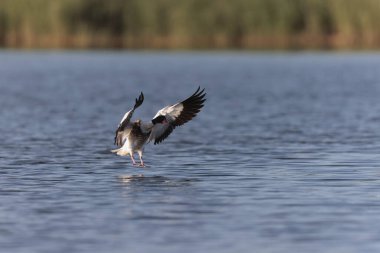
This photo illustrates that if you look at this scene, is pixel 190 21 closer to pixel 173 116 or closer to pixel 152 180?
pixel 173 116

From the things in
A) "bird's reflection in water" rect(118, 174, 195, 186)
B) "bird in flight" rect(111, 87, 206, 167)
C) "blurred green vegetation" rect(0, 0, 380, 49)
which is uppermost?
"blurred green vegetation" rect(0, 0, 380, 49)

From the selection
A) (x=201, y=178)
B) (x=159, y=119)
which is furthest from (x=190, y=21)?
(x=201, y=178)

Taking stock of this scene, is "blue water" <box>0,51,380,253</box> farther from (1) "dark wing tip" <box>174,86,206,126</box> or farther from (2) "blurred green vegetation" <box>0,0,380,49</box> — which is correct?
(2) "blurred green vegetation" <box>0,0,380,49</box>

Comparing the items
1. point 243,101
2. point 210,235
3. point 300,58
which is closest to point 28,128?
point 243,101

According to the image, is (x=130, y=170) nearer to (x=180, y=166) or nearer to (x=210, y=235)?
(x=180, y=166)

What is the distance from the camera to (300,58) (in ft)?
269

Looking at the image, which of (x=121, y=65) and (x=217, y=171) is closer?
(x=217, y=171)

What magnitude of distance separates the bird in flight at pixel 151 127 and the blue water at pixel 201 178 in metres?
0.46

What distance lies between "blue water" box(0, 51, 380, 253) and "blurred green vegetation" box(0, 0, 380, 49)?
4840cm

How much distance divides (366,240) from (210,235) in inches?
66.0

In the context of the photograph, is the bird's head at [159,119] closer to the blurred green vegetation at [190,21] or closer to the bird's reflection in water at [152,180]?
the bird's reflection in water at [152,180]

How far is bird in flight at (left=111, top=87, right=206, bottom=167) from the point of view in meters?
17.5

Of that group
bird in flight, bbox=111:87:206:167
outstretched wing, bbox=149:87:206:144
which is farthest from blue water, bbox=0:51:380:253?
outstretched wing, bbox=149:87:206:144

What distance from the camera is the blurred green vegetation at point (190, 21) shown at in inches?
3497
